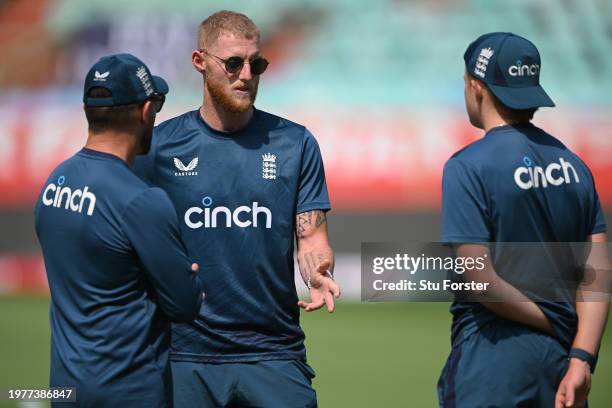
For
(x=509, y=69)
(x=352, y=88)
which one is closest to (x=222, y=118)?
(x=509, y=69)

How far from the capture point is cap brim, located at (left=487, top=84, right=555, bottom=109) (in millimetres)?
4180

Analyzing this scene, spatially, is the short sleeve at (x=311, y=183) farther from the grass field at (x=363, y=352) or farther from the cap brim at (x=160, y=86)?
the grass field at (x=363, y=352)

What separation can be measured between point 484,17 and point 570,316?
10428 millimetres

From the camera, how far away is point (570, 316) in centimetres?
423

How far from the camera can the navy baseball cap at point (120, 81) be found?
13.6ft

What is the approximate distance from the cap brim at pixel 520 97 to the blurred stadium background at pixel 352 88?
9281 millimetres

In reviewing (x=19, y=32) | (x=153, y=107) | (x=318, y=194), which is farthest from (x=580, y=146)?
(x=153, y=107)

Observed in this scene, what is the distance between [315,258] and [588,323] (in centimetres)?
134

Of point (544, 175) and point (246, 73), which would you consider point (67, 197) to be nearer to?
point (246, 73)

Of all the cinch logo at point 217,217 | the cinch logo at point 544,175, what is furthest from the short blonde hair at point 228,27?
the cinch logo at point 544,175

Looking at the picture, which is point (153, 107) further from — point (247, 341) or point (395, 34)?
point (395, 34)

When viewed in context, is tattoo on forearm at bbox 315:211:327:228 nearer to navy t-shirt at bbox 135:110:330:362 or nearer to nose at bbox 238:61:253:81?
navy t-shirt at bbox 135:110:330:362

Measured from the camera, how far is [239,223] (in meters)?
5.04

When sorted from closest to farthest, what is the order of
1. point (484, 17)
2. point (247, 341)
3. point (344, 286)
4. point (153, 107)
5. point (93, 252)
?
1. point (93, 252)
2. point (153, 107)
3. point (247, 341)
4. point (344, 286)
5. point (484, 17)
